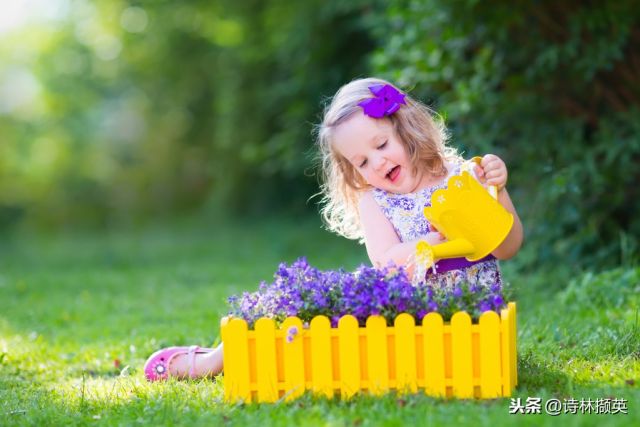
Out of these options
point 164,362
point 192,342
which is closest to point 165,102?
point 192,342

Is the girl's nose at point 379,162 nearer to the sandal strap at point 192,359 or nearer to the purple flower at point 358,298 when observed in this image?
the purple flower at point 358,298

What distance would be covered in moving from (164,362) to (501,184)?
5.56 feet

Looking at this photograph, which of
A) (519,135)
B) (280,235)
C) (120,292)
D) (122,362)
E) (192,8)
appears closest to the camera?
(122,362)

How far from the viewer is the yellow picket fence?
2.96 m

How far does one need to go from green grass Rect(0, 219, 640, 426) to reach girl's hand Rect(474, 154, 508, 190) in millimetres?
791

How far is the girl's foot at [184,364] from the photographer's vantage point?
3654mm

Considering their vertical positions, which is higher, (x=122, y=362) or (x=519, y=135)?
(x=519, y=135)

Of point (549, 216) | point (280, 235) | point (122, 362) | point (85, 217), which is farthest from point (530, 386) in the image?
point (85, 217)

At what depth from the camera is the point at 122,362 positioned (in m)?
4.36

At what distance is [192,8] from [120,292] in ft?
25.9

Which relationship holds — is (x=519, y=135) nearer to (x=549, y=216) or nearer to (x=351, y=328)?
(x=549, y=216)

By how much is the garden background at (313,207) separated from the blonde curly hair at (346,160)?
2.74ft
